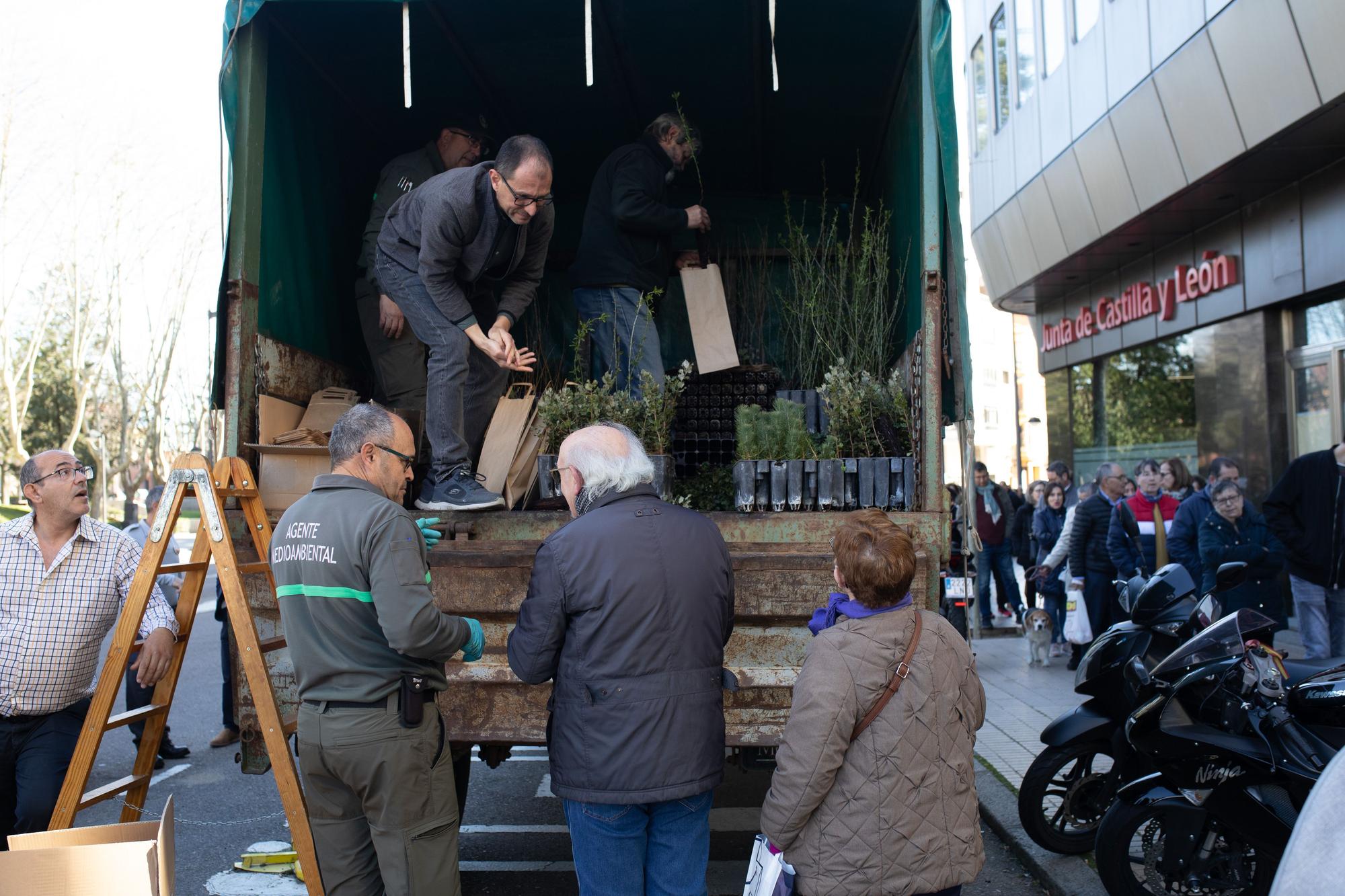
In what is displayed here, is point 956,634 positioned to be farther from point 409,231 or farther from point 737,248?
point 737,248

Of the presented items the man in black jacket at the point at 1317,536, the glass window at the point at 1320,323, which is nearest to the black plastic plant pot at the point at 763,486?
the man in black jacket at the point at 1317,536

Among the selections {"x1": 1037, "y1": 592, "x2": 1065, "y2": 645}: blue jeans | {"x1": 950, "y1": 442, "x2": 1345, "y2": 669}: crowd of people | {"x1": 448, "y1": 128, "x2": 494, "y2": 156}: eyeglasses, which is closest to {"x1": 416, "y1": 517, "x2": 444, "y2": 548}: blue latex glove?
{"x1": 950, "y1": 442, "x2": 1345, "y2": 669}: crowd of people

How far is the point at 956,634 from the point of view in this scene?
2.72 meters

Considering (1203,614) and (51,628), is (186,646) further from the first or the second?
(1203,614)

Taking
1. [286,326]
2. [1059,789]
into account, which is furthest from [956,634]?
[286,326]

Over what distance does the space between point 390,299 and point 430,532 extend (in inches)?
72.5

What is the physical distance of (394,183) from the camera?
551 cm

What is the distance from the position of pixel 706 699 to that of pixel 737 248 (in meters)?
4.64

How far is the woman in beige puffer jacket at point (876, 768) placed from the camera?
8.12ft

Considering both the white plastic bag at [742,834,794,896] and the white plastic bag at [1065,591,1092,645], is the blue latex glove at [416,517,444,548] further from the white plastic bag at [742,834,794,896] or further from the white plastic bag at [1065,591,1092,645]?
the white plastic bag at [1065,591,1092,645]

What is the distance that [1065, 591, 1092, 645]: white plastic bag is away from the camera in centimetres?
833

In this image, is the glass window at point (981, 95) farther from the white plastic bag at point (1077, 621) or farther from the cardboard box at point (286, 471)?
the cardboard box at point (286, 471)

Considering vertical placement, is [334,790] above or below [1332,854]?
below

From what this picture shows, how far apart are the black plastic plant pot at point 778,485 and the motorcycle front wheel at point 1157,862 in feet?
5.56
